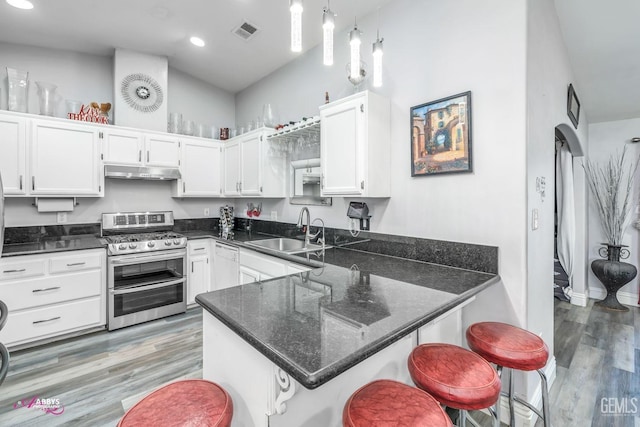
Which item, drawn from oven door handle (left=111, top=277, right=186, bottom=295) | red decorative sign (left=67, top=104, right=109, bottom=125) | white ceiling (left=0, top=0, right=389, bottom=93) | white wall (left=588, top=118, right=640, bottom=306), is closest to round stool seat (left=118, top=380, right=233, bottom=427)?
oven door handle (left=111, top=277, right=186, bottom=295)

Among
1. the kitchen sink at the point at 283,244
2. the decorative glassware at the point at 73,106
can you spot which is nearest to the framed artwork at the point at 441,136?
the kitchen sink at the point at 283,244

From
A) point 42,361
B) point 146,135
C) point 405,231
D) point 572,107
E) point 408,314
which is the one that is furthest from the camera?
point 146,135

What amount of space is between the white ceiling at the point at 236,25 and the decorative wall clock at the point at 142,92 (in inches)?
13.3

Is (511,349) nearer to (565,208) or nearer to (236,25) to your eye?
(236,25)

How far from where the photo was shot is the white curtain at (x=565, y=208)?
3975 millimetres

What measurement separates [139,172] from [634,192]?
650cm

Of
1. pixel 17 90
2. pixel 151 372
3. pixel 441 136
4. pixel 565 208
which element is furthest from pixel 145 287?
pixel 565 208

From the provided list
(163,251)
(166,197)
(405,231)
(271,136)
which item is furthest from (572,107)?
(166,197)

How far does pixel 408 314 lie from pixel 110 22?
381cm

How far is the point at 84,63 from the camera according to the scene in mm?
3393

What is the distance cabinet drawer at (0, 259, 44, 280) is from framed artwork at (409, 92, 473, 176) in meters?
3.44

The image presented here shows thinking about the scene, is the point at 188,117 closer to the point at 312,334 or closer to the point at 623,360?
the point at 312,334

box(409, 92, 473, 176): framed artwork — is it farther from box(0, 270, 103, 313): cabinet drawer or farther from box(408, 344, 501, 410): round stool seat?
box(0, 270, 103, 313): cabinet drawer

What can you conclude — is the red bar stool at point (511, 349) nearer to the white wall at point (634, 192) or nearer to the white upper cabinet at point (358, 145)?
the white upper cabinet at point (358, 145)
